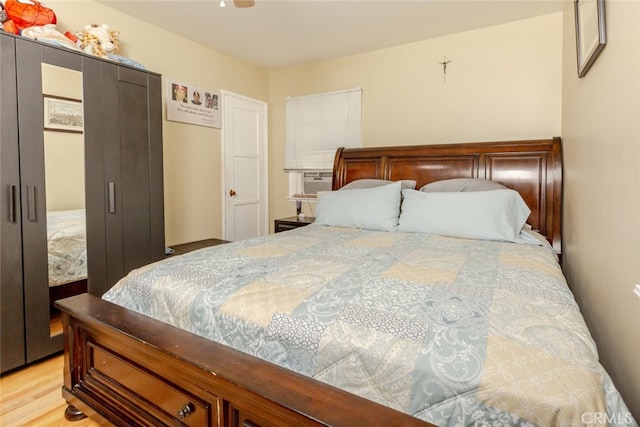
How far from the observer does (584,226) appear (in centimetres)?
185

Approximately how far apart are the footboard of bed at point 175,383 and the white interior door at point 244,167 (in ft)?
7.86

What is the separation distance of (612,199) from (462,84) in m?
2.13

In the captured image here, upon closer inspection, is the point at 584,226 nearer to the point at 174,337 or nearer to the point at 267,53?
the point at 174,337

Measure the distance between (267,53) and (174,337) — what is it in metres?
3.25

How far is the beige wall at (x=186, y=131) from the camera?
2.83 meters

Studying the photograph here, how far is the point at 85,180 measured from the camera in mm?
2152

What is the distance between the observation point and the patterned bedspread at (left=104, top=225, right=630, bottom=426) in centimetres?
73

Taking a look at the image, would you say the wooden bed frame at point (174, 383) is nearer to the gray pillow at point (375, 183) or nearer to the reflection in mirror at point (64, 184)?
the reflection in mirror at point (64, 184)

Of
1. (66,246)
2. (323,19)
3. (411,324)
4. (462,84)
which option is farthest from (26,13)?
(462,84)

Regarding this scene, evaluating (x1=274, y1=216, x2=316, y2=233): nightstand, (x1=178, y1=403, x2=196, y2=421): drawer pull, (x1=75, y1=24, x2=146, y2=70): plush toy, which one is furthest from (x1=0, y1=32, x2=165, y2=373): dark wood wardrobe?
(x1=178, y1=403, x2=196, y2=421): drawer pull

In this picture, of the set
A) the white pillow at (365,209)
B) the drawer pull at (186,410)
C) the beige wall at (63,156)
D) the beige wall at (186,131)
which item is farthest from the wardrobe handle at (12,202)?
the white pillow at (365,209)

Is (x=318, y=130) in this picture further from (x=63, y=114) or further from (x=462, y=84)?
(x=63, y=114)

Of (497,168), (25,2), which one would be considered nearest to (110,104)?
(25,2)

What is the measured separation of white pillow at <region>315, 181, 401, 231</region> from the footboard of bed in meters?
1.58
